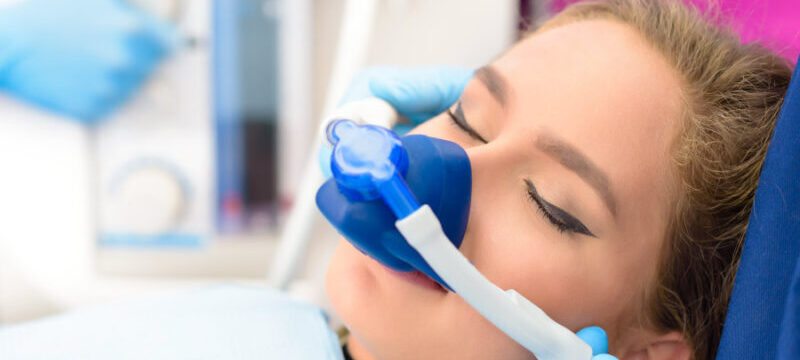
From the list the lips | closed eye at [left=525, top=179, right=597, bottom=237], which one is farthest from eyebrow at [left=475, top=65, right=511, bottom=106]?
the lips

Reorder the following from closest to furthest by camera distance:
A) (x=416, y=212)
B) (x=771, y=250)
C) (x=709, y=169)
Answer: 1. (x=416, y=212)
2. (x=771, y=250)
3. (x=709, y=169)

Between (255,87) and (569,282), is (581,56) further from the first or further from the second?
(255,87)

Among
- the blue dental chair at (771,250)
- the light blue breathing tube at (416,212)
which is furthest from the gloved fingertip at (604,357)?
the blue dental chair at (771,250)

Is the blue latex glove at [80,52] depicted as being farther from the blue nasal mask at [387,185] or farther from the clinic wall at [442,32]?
the blue nasal mask at [387,185]

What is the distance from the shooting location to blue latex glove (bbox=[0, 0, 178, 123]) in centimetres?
127

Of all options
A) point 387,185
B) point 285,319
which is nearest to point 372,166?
point 387,185

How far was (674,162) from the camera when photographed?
757mm

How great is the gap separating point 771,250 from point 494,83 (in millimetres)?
350

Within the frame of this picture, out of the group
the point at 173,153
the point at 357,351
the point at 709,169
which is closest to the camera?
the point at 709,169

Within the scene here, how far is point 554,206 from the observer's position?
2.29ft

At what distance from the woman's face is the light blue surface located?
0.20 meters

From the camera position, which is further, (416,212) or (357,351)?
(357,351)

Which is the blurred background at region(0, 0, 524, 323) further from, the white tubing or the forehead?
the white tubing

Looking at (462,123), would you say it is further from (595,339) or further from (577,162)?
(595,339)
